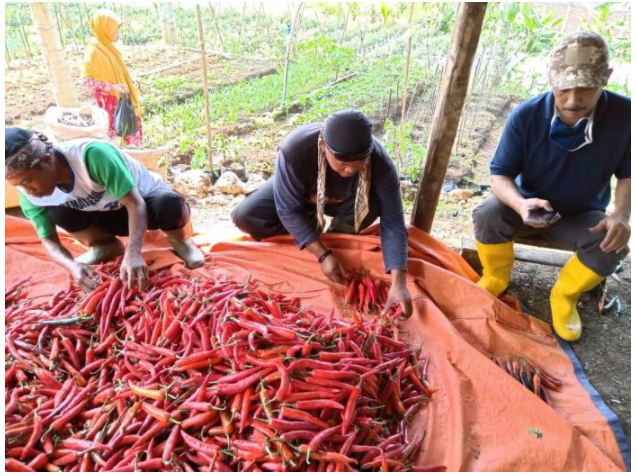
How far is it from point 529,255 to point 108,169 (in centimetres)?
328

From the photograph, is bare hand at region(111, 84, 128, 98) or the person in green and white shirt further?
bare hand at region(111, 84, 128, 98)

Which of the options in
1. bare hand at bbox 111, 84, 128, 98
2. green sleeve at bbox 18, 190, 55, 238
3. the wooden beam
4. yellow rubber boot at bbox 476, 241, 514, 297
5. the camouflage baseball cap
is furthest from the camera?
bare hand at bbox 111, 84, 128, 98

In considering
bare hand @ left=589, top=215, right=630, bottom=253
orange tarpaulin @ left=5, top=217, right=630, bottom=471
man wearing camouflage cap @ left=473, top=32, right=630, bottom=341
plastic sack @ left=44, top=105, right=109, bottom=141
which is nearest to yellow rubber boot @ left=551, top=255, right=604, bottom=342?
man wearing camouflage cap @ left=473, top=32, right=630, bottom=341

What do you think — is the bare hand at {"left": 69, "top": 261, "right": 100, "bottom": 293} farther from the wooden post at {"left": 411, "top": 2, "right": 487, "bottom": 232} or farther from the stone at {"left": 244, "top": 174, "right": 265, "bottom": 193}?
the stone at {"left": 244, "top": 174, "right": 265, "bottom": 193}

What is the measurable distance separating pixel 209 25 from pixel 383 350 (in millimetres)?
10266

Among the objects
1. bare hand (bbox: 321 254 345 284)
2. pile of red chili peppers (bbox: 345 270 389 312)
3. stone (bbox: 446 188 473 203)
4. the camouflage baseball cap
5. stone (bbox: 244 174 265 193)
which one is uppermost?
the camouflage baseball cap

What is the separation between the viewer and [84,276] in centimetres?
283

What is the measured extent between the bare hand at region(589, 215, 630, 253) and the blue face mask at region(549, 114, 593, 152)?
506mm

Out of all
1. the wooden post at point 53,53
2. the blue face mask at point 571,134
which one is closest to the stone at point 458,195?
the blue face mask at point 571,134

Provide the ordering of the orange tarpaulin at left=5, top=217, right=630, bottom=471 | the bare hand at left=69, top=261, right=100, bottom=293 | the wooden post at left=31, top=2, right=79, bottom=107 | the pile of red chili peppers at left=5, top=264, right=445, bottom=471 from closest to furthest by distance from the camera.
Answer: the pile of red chili peppers at left=5, top=264, right=445, bottom=471 → the orange tarpaulin at left=5, top=217, right=630, bottom=471 → the bare hand at left=69, top=261, right=100, bottom=293 → the wooden post at left=31, top=2, right=79, bottom=107

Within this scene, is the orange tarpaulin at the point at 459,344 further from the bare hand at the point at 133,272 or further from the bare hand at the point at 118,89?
the bare hand at the point at 118,89

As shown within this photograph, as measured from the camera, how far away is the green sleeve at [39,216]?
9.65 ft

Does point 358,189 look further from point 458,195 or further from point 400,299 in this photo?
point 458,195

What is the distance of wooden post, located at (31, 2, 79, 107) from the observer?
469 cm
